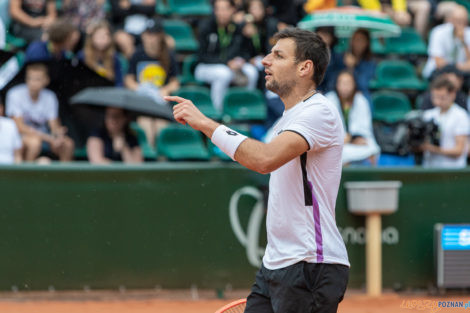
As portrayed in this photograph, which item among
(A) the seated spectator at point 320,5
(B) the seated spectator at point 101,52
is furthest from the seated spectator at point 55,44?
(A) the seated spectator at point 320,5

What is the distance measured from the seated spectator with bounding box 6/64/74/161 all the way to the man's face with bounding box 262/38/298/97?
214 inches

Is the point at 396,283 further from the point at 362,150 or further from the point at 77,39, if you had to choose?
the point at 77,39

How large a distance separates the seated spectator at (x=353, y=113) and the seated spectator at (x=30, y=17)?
4.03 metres

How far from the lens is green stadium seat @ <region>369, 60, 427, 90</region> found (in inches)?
439

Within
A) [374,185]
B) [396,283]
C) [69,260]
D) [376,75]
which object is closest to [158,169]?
[69,260]

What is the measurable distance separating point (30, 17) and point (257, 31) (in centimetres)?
312

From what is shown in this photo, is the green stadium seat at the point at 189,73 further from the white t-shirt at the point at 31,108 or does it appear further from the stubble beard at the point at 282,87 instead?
the stubble beard at the point at 282,87

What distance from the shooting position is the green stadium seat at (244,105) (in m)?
10.2

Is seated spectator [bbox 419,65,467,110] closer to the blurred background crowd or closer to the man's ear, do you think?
the blurred background crowd

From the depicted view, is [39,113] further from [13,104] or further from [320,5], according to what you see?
[320,5]

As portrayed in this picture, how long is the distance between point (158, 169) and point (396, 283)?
2790mm

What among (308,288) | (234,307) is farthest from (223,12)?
(308,288)

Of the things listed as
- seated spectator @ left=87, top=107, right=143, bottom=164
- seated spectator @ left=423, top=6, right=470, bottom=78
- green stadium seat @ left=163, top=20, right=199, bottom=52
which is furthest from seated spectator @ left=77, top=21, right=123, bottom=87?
seated spectator @ left=423, top=6, right=470, bottom=78

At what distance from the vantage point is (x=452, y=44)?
10836 millimetres
